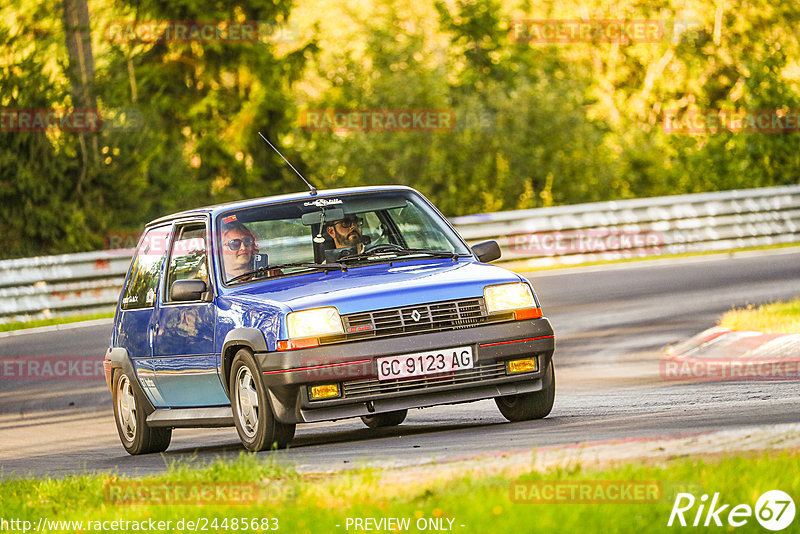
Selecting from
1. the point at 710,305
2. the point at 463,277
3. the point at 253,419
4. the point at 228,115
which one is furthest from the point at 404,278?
the point at 228,115

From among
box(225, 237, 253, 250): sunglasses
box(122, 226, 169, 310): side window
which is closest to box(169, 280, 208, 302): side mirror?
box(225, 237, 253, 250): sunglasses

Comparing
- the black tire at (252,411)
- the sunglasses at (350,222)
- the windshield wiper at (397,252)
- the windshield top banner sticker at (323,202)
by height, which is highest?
the windshield top banner sticker at (323,202)

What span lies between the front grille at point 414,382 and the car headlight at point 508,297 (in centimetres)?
37

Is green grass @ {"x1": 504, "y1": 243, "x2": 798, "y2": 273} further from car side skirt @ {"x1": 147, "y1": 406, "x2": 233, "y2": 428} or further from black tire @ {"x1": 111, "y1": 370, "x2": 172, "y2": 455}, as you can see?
car side skirt @ {"x1": 147, "y1": 406, "x2": 233, "y2": 428}

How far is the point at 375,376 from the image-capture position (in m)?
8.53

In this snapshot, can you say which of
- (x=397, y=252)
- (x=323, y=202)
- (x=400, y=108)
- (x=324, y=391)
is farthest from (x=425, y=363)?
(x=400, y=108)

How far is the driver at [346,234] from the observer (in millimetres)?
9750

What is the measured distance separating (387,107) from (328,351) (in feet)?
98.0

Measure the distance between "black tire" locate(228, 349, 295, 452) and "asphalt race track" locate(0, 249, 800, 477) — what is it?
0.54 feet

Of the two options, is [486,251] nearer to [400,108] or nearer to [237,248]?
[237,248]

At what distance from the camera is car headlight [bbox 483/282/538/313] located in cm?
891

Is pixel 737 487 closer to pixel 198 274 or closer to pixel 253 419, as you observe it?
pixel 253 419

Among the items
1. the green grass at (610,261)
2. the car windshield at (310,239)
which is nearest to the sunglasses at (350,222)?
the car windshield at (310,239)

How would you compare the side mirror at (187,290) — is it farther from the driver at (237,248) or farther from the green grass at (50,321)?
the green grass at (50,321)
